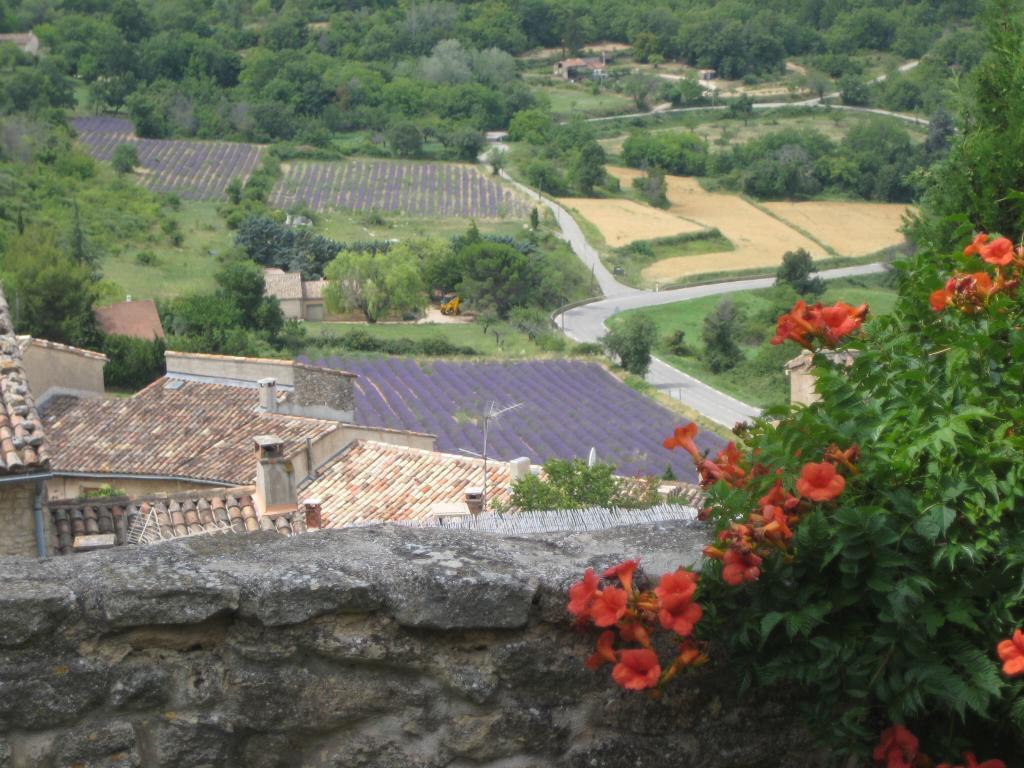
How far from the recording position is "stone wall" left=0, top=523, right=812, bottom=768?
8.14 ft

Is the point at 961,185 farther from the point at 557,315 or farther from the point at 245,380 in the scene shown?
the point at 557,315

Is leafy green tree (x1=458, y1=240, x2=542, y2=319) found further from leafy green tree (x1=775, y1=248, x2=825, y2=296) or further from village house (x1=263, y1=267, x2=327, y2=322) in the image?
leafy green tree (x1=775, y1=248, x2=825, y2=296)

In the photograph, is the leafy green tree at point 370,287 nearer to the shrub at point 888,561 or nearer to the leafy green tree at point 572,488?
the leafy green tree at point 572,488

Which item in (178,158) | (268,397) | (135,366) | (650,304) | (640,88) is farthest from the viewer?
(640,88)

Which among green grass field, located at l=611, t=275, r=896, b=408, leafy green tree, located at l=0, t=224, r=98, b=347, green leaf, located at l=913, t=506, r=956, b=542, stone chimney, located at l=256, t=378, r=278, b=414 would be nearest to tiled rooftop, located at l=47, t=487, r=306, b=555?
stone chimney, located at l=256, t=378, r=278, b=414

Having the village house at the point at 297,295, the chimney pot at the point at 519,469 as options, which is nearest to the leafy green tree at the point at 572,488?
the chimney pot at the point at 519,469

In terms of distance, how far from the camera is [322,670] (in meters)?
2.60

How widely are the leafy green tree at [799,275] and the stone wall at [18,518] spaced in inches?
2131

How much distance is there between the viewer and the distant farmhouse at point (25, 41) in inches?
3964

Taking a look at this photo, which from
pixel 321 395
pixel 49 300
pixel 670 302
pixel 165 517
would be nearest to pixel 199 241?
pixel 670 302

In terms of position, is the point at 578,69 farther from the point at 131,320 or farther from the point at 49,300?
the point at 49,300

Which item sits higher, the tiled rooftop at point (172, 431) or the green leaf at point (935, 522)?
the green leaf at point (935, 522)

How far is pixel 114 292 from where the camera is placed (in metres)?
43.0

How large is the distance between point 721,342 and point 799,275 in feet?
54.5
